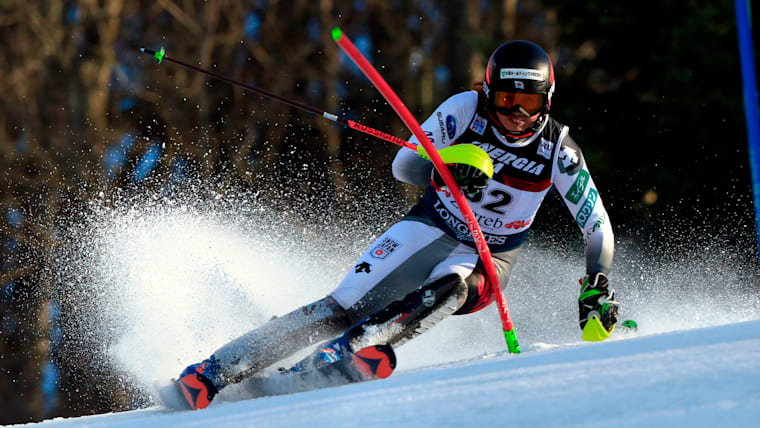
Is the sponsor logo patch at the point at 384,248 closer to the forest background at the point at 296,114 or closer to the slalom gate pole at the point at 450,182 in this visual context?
the slalom gate pole at the point at 450,182

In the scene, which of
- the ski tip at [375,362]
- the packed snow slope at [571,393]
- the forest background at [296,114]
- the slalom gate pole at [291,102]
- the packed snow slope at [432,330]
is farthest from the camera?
the forest background at [296,114]

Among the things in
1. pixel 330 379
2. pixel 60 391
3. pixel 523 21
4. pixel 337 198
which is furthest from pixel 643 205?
pixel 60 391

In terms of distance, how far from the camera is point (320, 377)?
12.3 feet

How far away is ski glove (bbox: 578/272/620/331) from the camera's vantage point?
13.3 ft

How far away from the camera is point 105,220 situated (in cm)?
659

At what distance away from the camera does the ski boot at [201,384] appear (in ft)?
12.3

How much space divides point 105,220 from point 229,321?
1.89m

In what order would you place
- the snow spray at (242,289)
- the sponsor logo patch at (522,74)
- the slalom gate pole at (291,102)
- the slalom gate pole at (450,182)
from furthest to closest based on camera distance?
the snow spray at (242,289) → the sponsor logo patch at (522,74) → the slalom gate pole at (291,102) → the slalom gate pole at (450,182)

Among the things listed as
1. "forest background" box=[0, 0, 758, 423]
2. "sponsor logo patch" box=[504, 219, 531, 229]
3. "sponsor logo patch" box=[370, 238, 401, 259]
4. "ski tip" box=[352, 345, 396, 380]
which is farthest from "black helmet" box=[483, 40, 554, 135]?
"forest background" box=[0, 0, 758, 423]

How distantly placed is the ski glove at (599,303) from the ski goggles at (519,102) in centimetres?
84

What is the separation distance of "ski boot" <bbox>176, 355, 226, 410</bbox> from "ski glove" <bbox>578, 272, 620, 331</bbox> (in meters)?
1.66

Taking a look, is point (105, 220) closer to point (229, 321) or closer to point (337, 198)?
point (229, 321)

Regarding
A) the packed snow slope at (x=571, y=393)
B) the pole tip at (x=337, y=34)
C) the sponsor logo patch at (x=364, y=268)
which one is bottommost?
the packed snow slope at (x=571, y=393)

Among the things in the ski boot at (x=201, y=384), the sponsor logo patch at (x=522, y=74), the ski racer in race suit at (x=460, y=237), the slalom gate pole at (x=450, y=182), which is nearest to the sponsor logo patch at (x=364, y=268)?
the ski racer in race suit at (x=460, y=237)
